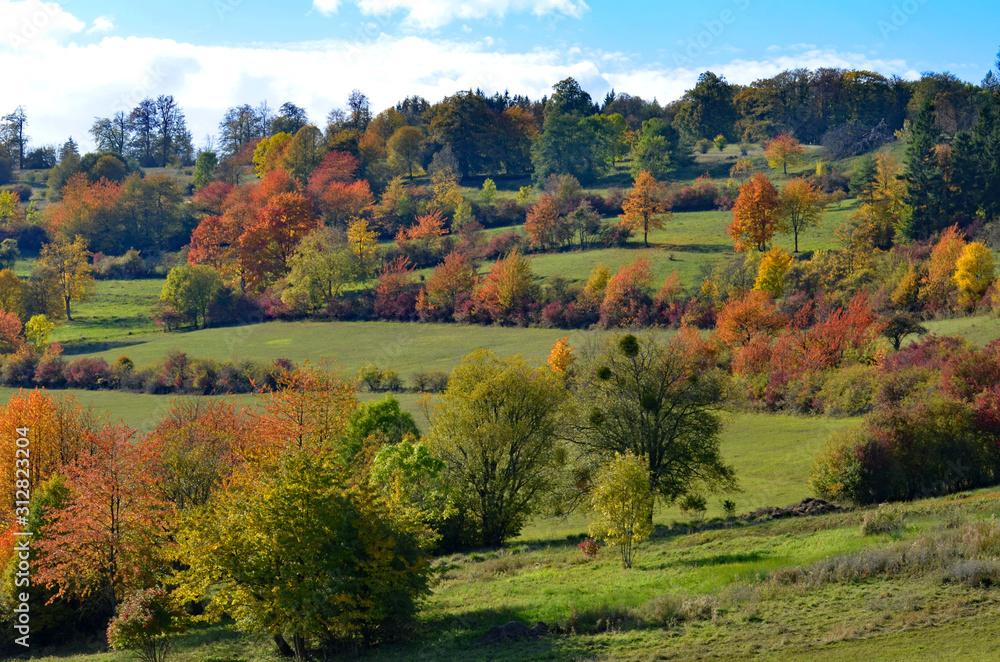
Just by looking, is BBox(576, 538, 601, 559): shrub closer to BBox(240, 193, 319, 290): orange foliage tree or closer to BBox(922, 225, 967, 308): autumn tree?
BBox(922, 225, 967, 308): autumn tree

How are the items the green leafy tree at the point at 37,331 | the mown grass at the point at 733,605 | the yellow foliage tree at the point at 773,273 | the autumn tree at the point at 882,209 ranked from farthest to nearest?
the green leafy tree at the point at 37,331 < the autumn tree at the point at 882,209 < the yellow foliage tree at the point at 773,273 < the mown grass at the point at 733,605

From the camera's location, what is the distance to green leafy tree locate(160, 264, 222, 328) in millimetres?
105250

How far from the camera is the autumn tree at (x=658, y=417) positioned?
40.0 m

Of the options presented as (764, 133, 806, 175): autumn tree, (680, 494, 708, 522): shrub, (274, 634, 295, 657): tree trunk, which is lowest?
(680, 494, 708, 522): shrub

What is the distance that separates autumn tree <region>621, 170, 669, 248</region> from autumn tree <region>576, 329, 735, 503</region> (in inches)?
2649

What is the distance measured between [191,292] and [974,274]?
8738 cm

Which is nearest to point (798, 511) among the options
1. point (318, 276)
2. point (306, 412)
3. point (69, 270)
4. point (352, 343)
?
point (306, 412)

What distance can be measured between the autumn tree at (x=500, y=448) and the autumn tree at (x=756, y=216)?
206ft

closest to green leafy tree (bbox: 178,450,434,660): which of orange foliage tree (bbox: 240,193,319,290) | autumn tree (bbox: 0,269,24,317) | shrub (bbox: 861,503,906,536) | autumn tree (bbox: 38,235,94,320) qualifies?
shrub (bbox: 861,503,906,536)

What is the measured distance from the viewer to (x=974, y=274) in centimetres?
7244

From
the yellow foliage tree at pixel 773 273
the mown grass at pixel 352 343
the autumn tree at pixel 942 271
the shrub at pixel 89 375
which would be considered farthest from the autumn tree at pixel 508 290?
the shrub at pixel 89 375

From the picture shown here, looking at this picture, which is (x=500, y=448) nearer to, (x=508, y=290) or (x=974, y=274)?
(x=974, y=274)

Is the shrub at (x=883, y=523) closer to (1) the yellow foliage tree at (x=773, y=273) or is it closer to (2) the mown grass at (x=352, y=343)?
(2) the mown grass at (x=352, y=343)

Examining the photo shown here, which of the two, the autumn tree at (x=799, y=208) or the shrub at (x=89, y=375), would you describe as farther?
the autumn tree at (x=799, y=208)
